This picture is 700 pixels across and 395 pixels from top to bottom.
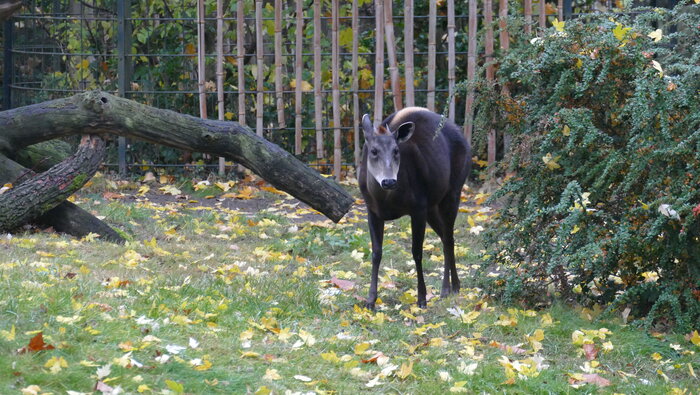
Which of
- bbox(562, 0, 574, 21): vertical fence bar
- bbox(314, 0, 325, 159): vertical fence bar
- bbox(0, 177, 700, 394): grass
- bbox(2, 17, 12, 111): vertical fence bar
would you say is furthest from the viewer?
bbox(2, 17, 12, 111): vertical fence bar

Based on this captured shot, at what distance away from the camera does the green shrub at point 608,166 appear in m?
5.79

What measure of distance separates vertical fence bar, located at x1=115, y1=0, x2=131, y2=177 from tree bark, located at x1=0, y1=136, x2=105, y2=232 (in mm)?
3388

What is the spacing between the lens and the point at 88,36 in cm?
1189

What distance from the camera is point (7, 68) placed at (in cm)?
1166

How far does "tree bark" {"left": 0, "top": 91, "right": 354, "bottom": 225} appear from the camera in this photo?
25.1 ft

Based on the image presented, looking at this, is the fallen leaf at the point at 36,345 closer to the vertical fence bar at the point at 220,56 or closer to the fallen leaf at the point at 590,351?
the fallen leaf at the point at 590,351

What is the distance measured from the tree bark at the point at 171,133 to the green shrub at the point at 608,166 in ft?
5.49

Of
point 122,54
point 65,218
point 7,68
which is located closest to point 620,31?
point 65,218

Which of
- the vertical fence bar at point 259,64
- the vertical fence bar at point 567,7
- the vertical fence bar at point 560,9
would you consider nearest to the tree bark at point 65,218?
the vertical fence bar at point 259,64

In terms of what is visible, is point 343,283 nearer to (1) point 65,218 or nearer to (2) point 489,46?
(1) point 65,218

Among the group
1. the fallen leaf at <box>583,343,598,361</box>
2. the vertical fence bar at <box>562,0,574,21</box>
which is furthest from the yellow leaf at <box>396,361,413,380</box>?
the vertical fence bar at <box>562,0,574,21</box>

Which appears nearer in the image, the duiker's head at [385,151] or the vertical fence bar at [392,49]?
the duiker's head at [385,151]

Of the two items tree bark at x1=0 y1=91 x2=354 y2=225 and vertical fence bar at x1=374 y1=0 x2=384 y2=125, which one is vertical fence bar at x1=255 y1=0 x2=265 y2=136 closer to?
vertical fence bar at x1=374 y1=0 x2=384 y2=125

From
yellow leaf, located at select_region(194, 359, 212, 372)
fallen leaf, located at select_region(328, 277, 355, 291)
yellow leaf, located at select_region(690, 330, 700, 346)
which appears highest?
yellow leaf, located at select_region(194, 359, 212, 372)
